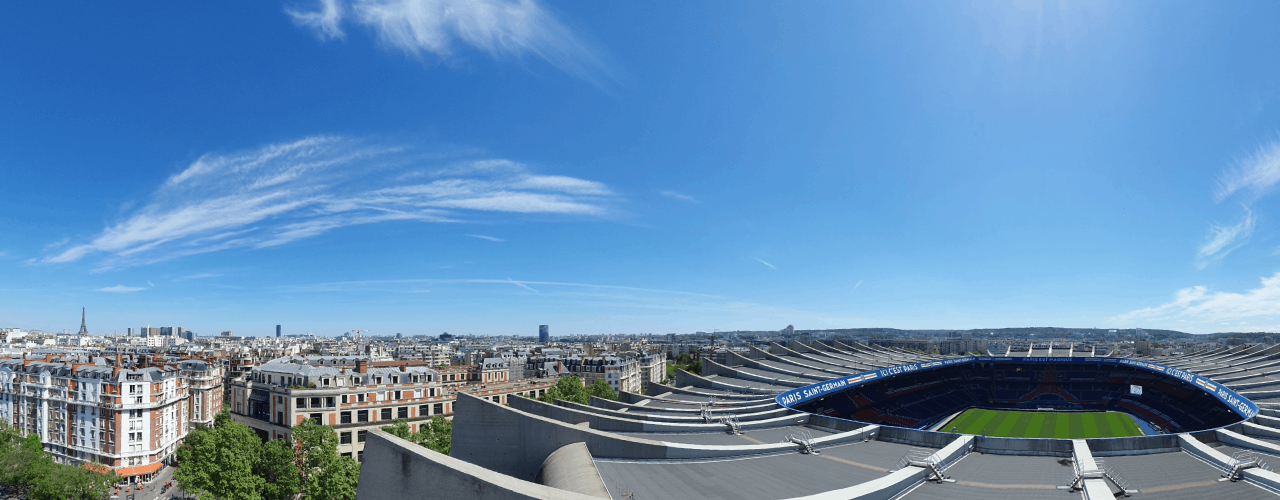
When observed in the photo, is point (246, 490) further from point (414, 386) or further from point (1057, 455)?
point (1057, 455)

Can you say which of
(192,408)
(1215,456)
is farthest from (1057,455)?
(192,408)

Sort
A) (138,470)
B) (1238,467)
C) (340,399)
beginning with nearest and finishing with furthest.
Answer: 1. (1238,467)
2. (340,399)
3. (138,470)

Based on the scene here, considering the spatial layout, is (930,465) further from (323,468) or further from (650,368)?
(650,368)

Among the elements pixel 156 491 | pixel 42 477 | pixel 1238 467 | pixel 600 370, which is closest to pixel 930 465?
pixel 1238 467

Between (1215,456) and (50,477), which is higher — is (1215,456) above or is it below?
above

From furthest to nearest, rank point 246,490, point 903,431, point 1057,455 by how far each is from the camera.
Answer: point 246,490, point 903,431, point 1057,455

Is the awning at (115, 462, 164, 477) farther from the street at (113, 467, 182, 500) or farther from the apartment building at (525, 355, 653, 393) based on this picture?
the apartment building at (525, 355, 653, 393)

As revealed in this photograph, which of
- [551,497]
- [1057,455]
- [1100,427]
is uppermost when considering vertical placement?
[551,497]
